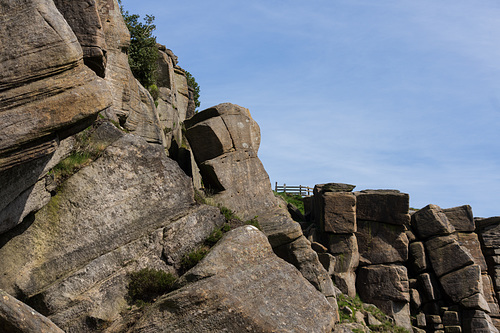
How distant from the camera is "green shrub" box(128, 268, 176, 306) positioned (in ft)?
61.3

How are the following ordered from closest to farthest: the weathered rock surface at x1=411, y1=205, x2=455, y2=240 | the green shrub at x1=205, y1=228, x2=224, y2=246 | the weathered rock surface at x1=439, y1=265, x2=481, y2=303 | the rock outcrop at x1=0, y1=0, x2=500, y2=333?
1. the rock outcrop at x1=0, y1=0, x2=500, y2=333
2. the green shrub at x1=205, y1=228, x2=224, y2=246
3. the weathered rock surface at x1=439, y1=265, x2=481, y2=303
4. the weathered rock surface at x1=411, y1=205, x2=455, y2=240

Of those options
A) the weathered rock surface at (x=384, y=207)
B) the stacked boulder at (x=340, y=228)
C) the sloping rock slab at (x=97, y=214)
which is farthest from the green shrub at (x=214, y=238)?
the weathered rock surface at (x=384, y=207)

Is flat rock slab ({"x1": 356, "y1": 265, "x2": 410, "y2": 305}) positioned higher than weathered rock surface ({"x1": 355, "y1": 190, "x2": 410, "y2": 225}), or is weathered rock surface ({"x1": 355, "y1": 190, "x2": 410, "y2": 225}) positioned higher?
weathered rock surface ({"x1": 355, "y1": 190, "x2": 410, "y2": 225})

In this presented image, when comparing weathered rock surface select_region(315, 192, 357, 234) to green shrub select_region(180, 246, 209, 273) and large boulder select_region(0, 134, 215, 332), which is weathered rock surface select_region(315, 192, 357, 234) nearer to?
large boulder select_region(0, 134, 215, 332)

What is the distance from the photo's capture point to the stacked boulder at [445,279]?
35812mm

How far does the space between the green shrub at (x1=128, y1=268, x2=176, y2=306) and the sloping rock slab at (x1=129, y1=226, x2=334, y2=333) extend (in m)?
0.73

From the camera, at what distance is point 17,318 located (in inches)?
493

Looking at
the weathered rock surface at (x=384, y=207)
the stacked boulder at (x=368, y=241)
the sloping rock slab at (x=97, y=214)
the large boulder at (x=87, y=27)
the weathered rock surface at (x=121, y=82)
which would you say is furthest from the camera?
the weathered rock surface at (x=384, y=207)

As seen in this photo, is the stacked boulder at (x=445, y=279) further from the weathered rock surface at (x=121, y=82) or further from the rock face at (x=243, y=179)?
the weathered rock surface at (x=121, y=82)

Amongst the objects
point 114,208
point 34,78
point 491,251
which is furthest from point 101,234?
point 491,251

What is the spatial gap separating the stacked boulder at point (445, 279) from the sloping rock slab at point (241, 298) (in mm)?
18271

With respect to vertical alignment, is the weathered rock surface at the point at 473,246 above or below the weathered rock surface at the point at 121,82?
below

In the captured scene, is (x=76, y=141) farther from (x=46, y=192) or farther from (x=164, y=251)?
(x=164, y=251)

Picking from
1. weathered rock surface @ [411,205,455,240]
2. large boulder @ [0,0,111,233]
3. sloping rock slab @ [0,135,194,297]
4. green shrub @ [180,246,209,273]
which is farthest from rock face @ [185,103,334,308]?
weathered rock surface @ [411,205,455,240]
